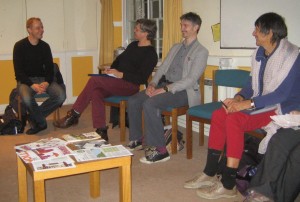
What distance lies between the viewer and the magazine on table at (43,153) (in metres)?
1.97

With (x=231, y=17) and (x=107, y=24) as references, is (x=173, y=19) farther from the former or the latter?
(x=107, y=24)

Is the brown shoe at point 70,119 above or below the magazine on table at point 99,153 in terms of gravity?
below

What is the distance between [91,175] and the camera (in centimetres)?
238

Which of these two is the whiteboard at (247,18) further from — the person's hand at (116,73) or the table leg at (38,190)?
the table leg at (38,190)

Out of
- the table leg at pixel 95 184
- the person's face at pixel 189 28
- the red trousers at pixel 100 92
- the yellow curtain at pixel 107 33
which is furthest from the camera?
the yellow curtain at pixel 107 33

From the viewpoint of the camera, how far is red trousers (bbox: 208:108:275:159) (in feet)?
7.69

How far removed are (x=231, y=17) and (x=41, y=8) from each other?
113 inches

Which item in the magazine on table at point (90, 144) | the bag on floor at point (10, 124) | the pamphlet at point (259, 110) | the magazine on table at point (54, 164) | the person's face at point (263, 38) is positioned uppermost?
the person's face at point (263, 38)

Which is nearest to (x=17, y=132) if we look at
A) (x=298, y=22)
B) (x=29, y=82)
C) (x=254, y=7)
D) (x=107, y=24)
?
(x=29, y=82)

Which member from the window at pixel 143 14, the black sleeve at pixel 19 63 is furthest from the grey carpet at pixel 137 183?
the window at pixel 143 14

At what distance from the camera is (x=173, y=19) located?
409cm

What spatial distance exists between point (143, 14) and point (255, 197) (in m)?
3.71

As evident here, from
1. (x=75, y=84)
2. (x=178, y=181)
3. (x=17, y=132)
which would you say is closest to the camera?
(x=178, y=181)

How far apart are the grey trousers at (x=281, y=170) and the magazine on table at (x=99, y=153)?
2.68 feet
